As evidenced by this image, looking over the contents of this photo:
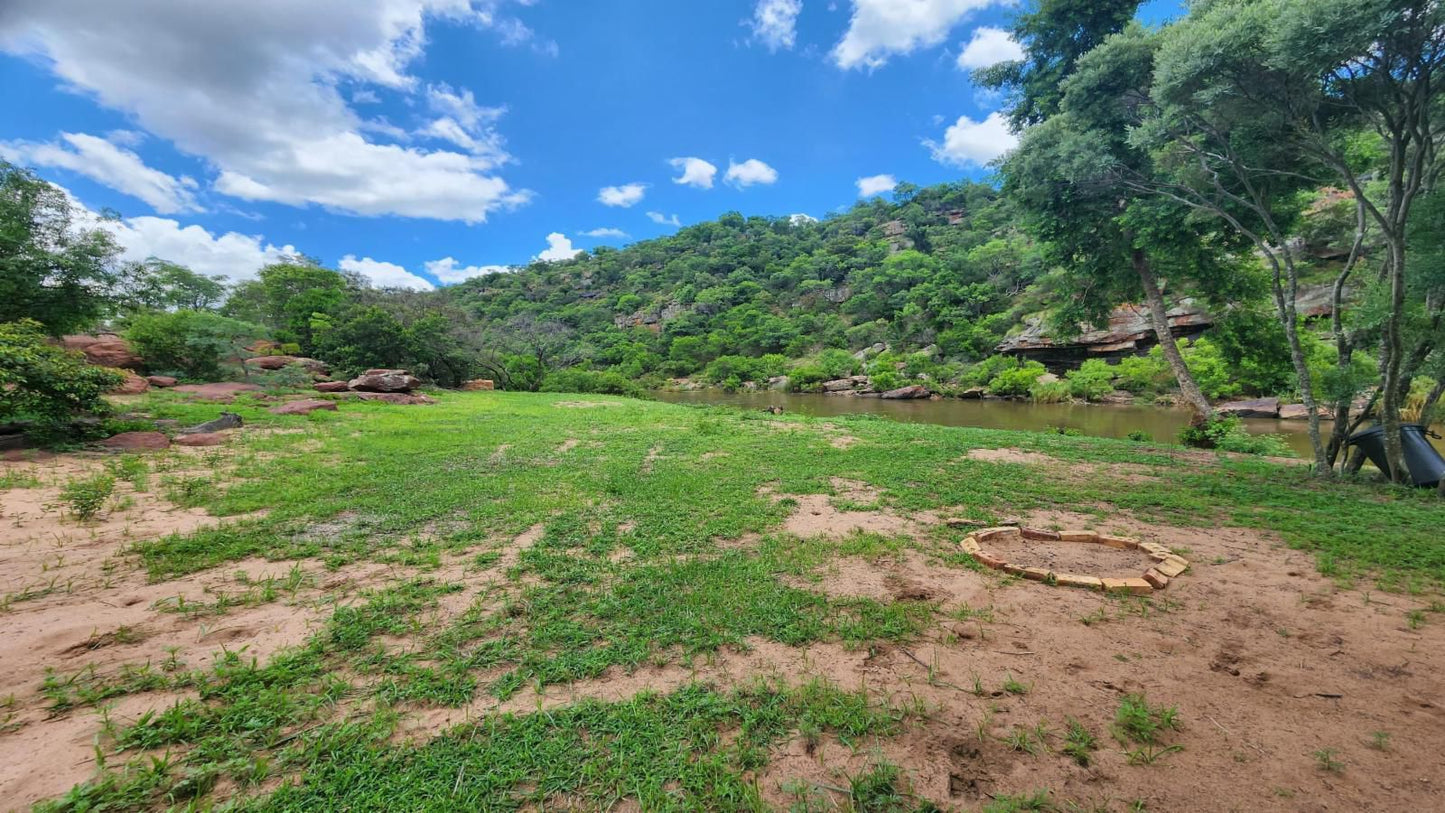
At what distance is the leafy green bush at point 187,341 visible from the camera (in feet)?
55.3

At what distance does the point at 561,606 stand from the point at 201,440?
Answer: 9503 millimetres

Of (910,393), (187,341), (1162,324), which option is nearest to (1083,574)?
(1162,324)

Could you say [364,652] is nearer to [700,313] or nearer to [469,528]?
[469,528]

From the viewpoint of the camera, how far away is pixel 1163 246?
10.8 meters

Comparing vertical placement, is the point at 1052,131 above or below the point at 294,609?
above

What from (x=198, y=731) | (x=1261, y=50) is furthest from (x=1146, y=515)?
(x=198, y=731)

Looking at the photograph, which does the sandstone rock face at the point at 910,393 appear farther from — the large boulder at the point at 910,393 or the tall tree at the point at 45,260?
the tall tree at the point at 45,260

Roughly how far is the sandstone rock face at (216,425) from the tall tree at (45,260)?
10.5 feet

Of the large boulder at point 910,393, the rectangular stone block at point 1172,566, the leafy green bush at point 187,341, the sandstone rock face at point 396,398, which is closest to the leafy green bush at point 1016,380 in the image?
the large boulder at point 910,393

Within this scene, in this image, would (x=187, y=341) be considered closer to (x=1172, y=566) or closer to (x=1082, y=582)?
(x=1082, y=582)

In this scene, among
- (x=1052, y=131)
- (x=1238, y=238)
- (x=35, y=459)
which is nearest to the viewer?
(x=35, y=459)

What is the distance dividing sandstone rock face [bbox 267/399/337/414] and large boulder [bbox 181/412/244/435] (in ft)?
8.40

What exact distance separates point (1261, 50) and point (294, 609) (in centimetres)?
1043

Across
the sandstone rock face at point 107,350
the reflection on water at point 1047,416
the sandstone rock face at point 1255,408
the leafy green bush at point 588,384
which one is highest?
the sandstone rock face at point 107,350
